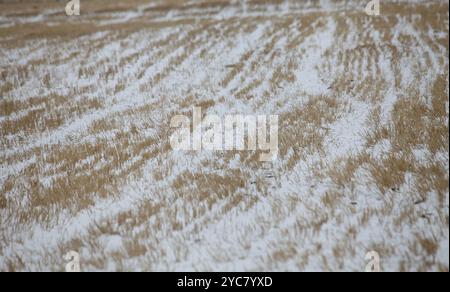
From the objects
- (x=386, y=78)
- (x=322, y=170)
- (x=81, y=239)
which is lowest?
(x=81, y=239)

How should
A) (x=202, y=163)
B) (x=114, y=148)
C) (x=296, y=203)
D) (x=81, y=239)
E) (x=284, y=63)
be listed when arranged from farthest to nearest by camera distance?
(x=284, y=63) → (x=114, y=148) → (x=202, y=163) → (x=296, y=203) → (x=81, y=239)

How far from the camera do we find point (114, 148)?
7457mm

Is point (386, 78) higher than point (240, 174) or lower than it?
higher

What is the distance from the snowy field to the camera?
4.35m

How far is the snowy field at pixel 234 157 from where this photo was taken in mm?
4352

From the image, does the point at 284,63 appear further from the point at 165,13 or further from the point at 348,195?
the point at 165,13

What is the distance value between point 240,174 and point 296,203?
1260 millimetres

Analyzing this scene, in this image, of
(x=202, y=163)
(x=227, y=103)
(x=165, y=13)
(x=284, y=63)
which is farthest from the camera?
(x=165, y=13)

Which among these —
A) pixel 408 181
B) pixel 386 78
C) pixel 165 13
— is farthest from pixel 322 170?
pixel 165 13

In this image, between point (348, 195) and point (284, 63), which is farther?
point (284, 63)

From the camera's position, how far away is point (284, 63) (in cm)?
1272

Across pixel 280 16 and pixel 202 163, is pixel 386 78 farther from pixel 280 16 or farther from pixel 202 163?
pixel 280 16

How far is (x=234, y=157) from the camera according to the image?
265 inches

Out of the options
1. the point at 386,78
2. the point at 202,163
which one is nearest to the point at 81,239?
the point at 202,163
